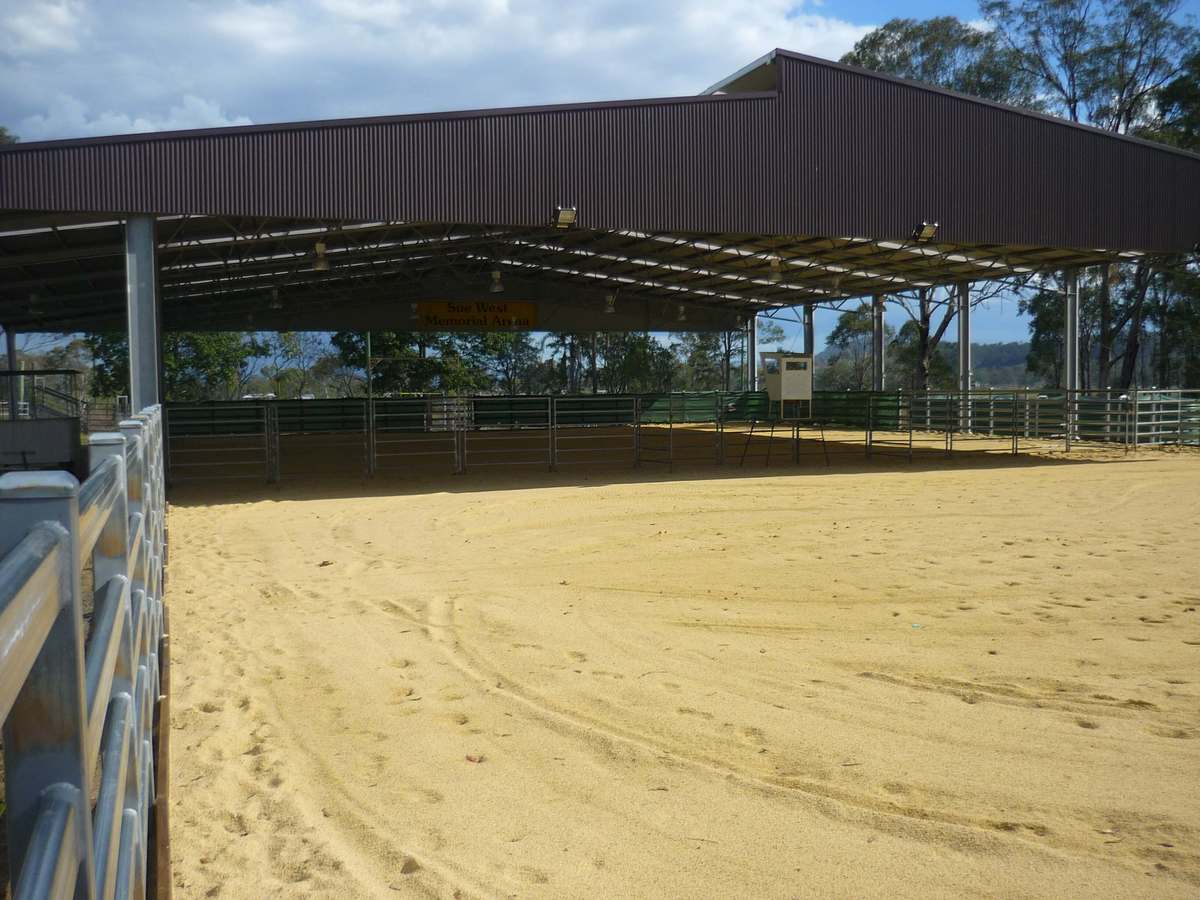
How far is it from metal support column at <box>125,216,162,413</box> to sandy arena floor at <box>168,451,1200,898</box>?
4.52 meters

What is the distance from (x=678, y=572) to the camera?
864 centimetres

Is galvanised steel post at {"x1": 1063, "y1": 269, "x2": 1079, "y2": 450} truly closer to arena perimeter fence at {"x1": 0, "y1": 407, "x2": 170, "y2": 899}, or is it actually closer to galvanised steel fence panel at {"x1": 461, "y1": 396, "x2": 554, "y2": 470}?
galvanised steel fence panel at {"x1": 461, "y1": 396, "x2": 554, "y2": 470}

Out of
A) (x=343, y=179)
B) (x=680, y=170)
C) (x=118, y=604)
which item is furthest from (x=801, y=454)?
(x=118, y=604)

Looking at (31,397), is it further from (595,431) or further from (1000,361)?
(1000,361)

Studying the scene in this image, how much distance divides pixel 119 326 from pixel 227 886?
34.3 metres

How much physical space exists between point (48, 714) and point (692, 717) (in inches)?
159

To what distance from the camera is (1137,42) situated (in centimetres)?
3944

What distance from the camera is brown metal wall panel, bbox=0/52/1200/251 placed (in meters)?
13.6

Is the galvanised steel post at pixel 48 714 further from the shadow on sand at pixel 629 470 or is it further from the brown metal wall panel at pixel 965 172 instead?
the brown metal wall panel at pixel 965 172

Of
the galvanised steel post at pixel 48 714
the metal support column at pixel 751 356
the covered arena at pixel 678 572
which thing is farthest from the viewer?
the metal support column at pixel 751 356

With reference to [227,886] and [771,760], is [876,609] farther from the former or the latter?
[227,886]

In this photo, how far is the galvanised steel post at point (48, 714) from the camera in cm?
109

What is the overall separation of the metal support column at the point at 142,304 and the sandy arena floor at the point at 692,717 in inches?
178

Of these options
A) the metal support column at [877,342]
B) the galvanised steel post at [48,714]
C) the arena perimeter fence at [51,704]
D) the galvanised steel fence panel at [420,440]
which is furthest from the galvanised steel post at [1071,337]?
the galvanised steel post at [48,714]
